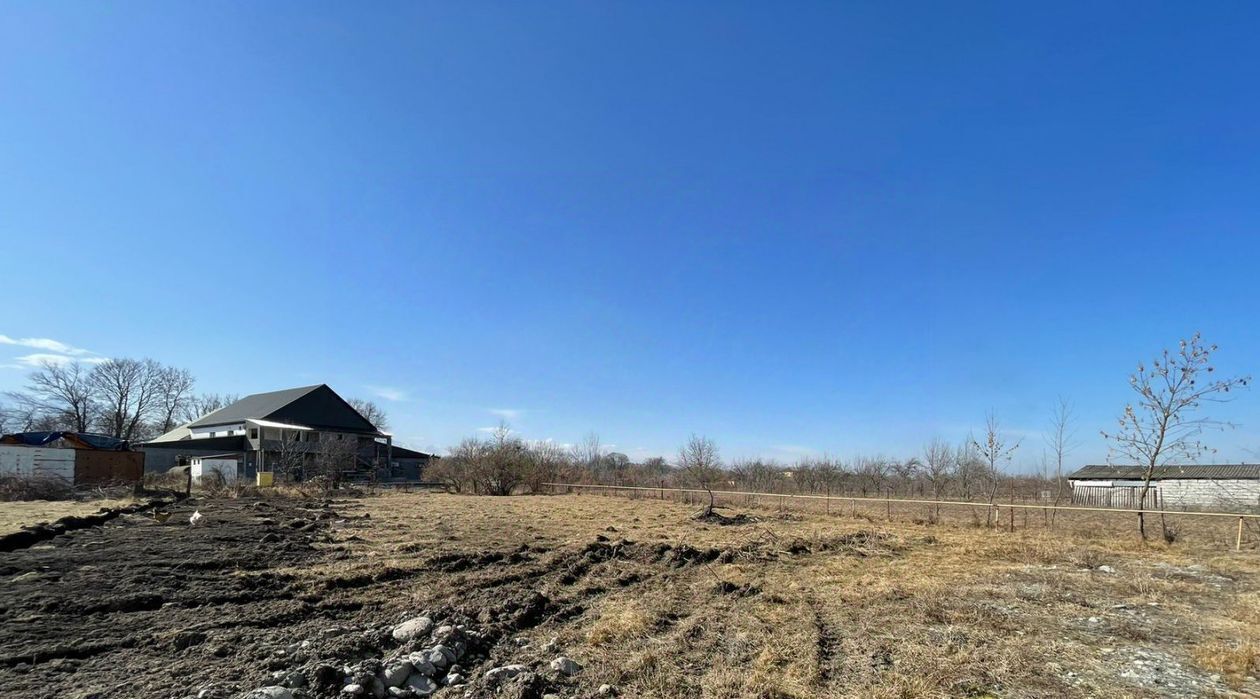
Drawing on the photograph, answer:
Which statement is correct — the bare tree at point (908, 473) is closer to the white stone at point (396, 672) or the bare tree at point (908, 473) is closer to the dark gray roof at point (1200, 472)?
the dark gray roof at point (1200, 472)

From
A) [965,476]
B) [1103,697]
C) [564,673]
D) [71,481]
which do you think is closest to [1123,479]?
[965,476]

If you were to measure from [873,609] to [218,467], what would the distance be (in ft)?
149

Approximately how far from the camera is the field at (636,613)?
581 centimetres

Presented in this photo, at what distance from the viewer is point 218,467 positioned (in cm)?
4084

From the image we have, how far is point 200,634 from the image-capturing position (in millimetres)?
6715

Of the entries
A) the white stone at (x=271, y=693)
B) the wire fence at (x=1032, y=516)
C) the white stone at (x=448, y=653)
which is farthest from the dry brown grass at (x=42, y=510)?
the wire fence at (x=1032, y=516)

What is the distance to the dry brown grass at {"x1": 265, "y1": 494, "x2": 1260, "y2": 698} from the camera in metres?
6.05

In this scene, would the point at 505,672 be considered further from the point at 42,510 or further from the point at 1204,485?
the point at 1204,485

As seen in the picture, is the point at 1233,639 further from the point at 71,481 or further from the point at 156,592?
the point at 71,481

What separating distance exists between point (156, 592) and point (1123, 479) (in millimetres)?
55205

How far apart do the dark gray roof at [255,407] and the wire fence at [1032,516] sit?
4625 cm

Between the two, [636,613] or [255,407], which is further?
[255,407]

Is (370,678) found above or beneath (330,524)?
above

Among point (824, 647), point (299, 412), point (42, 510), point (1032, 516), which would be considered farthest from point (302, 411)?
point (824, 647)
